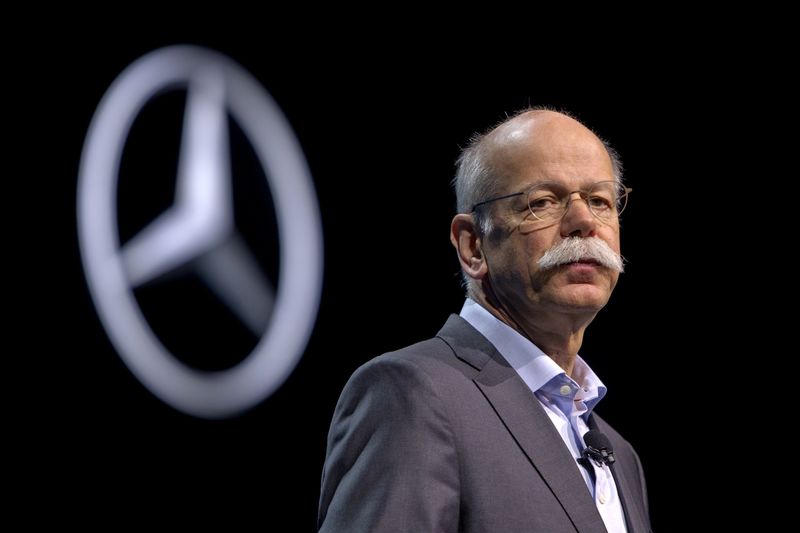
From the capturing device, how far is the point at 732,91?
4055 millimetres

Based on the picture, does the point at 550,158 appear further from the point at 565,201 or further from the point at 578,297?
the point at 578,297

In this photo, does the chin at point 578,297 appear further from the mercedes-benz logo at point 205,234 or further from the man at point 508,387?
the mercedes-benz logo at point 205,234

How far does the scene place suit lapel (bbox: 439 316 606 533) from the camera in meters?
1.79

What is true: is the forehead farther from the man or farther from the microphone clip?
the microphone clip

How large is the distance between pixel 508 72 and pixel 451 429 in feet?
8.17

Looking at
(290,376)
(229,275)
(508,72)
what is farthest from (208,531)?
(508,72)

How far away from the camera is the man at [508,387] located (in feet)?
5.61

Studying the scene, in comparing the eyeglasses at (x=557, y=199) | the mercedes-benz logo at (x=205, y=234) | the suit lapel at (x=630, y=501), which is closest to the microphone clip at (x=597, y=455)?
the suit lapel at (x=630, y=501)

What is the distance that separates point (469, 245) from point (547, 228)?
0.23m

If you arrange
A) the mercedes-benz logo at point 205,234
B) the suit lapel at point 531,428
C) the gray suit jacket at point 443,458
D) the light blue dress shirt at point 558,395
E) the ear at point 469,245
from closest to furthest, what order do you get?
the gray suit jacket at point 443,458
the suit lapel at point 531,428
the light blue dress shirt at point 558,395
the ear at point 469,245
the mercedes-benz logo at point 205,234


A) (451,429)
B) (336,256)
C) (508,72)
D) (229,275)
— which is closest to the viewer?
(451,429)

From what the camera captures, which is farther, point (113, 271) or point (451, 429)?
point (113, 271)

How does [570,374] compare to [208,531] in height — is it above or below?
above

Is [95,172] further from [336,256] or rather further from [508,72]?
[508,72]
